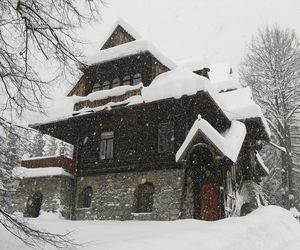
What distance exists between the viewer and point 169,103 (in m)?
18.3

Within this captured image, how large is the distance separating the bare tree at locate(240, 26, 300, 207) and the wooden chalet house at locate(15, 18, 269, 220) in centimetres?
447

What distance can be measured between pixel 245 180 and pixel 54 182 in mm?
10810

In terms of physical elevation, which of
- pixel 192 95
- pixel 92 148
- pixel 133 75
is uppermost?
pixel 133 75

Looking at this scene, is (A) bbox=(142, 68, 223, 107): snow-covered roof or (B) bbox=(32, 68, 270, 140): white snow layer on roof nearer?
(A) bbox=(142, 68, 223, 107): snow-covered roof

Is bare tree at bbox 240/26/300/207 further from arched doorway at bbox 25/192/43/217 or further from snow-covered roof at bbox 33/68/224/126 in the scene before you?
arched doorway at bbox 25/192/43/217

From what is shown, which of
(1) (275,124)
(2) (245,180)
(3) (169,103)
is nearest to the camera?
(3) (169,103)

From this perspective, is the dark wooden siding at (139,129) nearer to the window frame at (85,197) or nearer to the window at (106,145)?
the window at (106,145)

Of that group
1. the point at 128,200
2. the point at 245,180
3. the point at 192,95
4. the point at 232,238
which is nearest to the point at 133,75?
the point at 192,95

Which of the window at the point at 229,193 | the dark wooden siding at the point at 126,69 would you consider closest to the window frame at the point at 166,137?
the dark wooden siding at the point at 126,69

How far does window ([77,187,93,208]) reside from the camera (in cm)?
2092

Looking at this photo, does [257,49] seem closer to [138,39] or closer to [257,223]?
[138,39]

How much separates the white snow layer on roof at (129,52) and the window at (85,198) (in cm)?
684

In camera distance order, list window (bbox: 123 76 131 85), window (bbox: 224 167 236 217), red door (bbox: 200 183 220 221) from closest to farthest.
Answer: red door (bbox: 200 183 220 221)
window (bbox: 224 167 236 217)
window (bbox: 123 76 131 85)

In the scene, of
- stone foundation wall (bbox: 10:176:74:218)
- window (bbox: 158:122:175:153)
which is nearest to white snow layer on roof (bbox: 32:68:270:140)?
window (bbox: 158:122:175:153)
